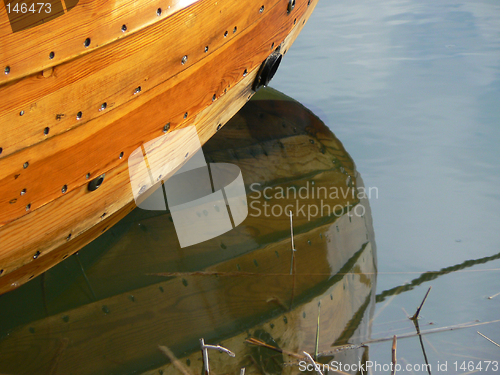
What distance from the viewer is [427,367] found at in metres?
1.53

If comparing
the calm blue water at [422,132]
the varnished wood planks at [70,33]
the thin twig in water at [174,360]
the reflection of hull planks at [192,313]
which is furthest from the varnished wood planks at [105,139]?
the calm blue water at [422,132]

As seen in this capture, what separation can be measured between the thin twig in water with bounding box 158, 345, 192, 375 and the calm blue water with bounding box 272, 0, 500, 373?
57 centimetres

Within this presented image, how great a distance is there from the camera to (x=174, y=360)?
5.23 ft

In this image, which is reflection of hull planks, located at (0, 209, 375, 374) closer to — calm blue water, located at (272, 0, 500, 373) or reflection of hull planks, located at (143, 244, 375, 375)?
reflection of hull planks, located at (143, 244, 375, 375)

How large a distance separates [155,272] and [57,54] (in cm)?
89

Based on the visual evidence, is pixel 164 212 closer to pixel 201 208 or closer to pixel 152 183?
pixel 201 208

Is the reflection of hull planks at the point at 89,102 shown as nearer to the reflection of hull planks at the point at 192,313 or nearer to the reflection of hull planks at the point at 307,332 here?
the reflection of hull planks at the point at 192,313

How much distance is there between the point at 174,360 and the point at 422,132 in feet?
6.25

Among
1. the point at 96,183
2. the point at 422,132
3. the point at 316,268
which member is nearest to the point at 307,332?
the point at 316,268

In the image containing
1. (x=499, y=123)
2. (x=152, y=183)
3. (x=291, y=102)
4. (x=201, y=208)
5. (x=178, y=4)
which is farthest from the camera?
(x=291, y=102)

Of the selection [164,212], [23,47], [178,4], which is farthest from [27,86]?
[164,212]

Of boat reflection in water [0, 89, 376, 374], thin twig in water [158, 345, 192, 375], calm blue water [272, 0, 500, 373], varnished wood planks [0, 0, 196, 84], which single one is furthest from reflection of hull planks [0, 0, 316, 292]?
calm blue water [272, 0, 500, 373]

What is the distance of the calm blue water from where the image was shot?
1787 mm

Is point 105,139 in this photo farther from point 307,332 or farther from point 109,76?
point 307,332
